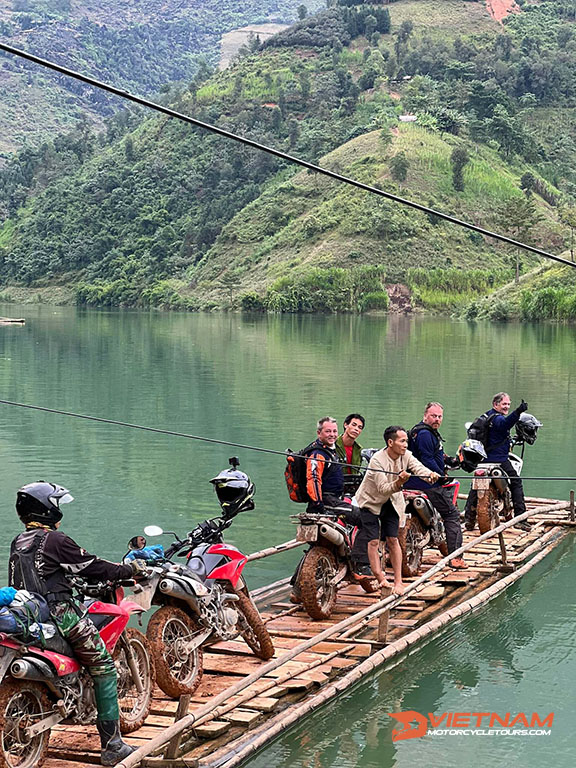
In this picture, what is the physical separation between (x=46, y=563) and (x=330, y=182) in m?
112

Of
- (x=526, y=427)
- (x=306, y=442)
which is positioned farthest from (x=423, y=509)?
(x=306, y=442)

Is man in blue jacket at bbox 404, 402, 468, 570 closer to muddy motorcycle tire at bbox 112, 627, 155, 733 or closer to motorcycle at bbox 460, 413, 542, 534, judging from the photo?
motorcycle at bbox 460, 413, 542, 534

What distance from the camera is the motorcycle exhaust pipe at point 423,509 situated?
1162 centimetres

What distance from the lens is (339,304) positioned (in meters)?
97.9

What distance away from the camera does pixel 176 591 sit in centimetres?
769

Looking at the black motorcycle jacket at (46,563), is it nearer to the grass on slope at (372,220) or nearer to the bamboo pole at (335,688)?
the bamboo pole at (335,688)

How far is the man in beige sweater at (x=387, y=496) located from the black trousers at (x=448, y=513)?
6.05 feet

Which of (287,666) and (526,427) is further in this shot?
(526,427)

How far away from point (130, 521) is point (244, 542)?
2.11m

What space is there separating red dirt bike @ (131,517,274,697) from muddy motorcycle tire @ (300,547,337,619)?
1.00 metres

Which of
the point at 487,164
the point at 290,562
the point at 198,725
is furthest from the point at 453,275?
the point at 198,725

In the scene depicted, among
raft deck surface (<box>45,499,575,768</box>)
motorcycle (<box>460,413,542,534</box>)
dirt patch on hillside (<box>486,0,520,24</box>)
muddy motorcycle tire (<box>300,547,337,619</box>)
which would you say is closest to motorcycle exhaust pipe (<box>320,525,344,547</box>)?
muddy motorcycle tire (<box>300,547,337,619</box>)

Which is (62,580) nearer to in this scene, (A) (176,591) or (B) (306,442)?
(A) (176,591)

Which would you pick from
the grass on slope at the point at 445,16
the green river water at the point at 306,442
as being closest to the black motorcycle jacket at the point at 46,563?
the green river water at the point at 306,442
